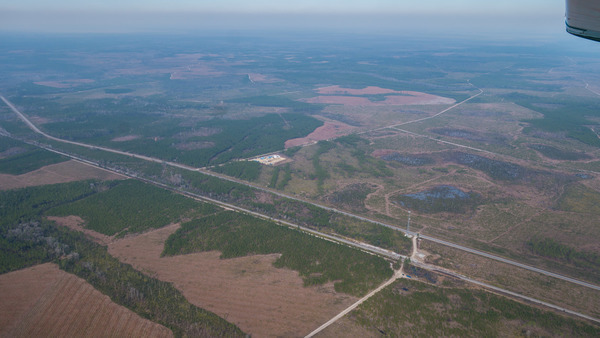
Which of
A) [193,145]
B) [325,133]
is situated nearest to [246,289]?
[193,145]

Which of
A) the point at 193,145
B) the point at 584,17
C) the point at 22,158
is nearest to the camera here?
the point at 584,17

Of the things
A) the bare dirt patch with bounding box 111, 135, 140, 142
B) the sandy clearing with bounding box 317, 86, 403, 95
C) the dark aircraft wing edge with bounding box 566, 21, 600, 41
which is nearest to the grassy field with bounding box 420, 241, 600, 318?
the dark aircraft wing edge with bounding box 566, 21, 600, 41

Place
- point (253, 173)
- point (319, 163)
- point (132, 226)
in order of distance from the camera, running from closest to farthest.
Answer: point (132, 226) → point (253, 173) → point (319, 163)

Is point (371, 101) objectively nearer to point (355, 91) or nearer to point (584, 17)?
point (355, 91)

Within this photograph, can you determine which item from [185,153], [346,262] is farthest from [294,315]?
[185,153]

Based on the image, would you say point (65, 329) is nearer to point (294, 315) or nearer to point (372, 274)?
point (294, 315)

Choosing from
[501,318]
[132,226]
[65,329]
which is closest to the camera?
[65,329]
